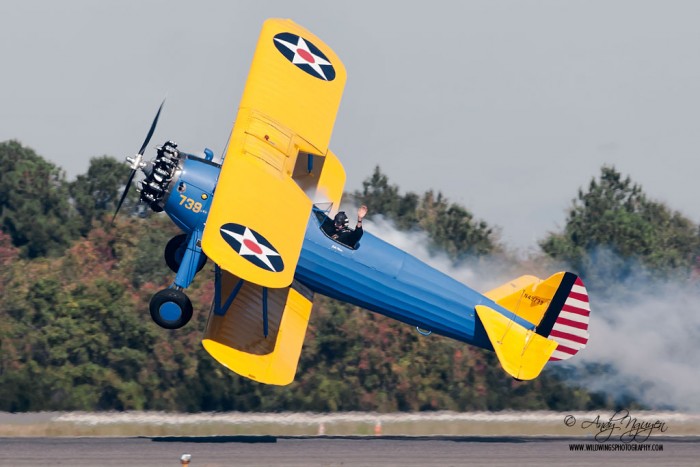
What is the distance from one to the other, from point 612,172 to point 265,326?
23.1m

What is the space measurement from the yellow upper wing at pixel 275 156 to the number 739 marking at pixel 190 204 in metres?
1.12

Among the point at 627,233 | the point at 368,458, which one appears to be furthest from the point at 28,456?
the point at 627,233

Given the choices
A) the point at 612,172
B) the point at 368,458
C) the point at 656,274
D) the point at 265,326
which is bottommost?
the point at 368,458

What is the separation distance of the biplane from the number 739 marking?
14 millimetres

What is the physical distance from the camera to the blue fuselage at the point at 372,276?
17500mm

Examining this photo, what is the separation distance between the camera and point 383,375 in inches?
1074

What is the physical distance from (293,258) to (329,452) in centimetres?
335

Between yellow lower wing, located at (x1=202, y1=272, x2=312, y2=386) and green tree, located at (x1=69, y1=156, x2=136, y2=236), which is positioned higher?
green tree, located at (x1=69, y1=156, x2=136, y2=236)

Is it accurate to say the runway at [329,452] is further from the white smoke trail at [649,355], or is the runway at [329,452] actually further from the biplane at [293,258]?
the white smoke trail at [649,355]

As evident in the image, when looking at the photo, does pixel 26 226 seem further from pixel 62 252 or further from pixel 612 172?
pixel 612 172

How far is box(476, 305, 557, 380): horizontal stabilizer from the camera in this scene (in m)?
18.3

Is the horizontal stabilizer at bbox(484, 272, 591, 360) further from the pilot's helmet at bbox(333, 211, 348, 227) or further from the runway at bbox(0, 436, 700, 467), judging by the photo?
the pilot's helmet at bbox(333, 211, 348, 227)

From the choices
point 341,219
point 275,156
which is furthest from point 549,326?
point 275,156

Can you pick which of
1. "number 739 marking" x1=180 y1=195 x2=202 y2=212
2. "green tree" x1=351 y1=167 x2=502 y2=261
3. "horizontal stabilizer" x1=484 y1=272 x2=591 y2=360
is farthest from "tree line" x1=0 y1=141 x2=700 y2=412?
"number 739 marking" x1=180 y1=195 x2=202 y2=212
